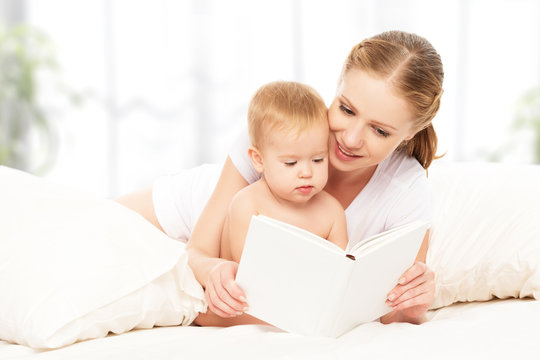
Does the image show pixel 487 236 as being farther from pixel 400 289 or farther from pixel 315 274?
pixel 315 274

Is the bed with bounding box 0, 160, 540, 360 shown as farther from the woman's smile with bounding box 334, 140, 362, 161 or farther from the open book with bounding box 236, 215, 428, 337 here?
the woman's smile with bounding box 334, 140, 362, 161

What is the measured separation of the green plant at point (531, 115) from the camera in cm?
390

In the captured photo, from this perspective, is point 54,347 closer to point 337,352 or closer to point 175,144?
point 337,352

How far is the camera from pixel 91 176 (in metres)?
3.83

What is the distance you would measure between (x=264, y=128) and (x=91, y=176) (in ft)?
8.57

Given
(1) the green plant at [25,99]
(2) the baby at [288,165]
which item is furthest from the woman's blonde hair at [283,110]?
(1) the green plant at [25,99]

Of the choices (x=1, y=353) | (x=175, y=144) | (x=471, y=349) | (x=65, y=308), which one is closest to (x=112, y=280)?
(x=65, y=308)

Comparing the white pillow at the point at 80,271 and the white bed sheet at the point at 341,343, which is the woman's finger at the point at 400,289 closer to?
the white bed sheet at the point at 341,343

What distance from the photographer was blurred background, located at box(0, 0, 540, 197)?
375 centimetres

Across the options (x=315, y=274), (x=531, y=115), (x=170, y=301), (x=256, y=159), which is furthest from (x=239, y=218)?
(x=531, y=115)

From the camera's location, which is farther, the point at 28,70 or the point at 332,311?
the point at 28,70

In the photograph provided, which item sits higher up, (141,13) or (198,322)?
(141,13)

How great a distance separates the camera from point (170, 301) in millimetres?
1371

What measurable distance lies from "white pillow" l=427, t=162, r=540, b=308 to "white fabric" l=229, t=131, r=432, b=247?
0.17 metres
